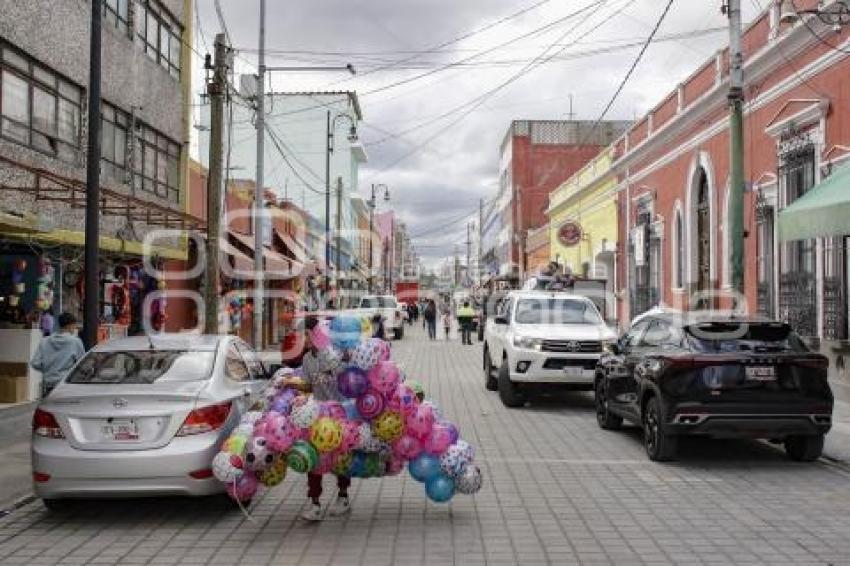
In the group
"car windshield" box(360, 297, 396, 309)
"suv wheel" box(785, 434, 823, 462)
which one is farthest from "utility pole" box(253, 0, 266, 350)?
"suv wheel" box(785, 434, 823, 462)

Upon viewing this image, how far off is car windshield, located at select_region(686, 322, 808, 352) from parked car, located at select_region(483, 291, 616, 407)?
443 centimetres

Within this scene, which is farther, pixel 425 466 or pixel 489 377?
pixel 489 377

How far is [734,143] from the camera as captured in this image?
45.1ft

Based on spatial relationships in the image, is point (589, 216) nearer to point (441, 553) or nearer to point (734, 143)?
point (734, 143)

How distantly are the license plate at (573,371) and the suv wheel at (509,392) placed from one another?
853mm

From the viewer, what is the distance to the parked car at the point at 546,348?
13.9m

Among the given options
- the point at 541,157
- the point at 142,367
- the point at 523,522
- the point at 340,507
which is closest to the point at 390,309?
the point at 142,367

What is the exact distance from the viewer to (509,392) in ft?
46.7

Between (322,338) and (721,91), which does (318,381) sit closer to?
(322,338)

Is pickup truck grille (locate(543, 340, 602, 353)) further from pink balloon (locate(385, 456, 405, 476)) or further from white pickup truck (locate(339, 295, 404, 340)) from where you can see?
white pickup truck (locate(339, 295, 404, 340))

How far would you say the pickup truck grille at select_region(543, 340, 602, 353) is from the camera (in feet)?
45.7

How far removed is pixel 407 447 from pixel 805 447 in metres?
4.86

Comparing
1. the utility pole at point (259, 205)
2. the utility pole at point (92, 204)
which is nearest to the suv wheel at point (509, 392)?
the utility pole at point (92, 204)

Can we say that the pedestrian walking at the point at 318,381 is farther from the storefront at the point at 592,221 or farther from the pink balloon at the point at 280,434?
the storefront at the point at 592,221
